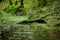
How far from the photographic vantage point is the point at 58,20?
40.8ft

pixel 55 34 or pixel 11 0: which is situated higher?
pixel 55 34

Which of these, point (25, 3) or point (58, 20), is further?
point (25, 3)

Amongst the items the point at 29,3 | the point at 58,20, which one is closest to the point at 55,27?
the point at 58,20

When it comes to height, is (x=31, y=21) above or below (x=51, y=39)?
below

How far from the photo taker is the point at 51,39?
9391 mm

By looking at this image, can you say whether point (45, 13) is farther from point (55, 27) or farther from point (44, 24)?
point (55, 27)

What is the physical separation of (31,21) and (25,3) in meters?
5.95

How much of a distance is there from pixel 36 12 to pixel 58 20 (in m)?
3.43

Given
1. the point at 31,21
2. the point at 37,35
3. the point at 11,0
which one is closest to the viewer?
the point at 37,35

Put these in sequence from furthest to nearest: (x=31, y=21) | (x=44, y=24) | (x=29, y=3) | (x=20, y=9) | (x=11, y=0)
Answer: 1. (x=11, y=0)
2. (x=20, y=9)
3. (x=29, y=3)
4. (x=31, y=21)
5. (x=44, y=24)

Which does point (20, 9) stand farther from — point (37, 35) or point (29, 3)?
point (37, 35)

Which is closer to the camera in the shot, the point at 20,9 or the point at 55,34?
the point at 55,34

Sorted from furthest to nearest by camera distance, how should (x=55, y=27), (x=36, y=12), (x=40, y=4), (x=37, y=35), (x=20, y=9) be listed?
(x=20, y=9)
(x=40, y=4)
(x=36, y=12)
(x=55, y=27)
(x=37, y=35)

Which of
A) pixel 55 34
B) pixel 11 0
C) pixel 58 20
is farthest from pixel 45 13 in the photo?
pixel 11 0
